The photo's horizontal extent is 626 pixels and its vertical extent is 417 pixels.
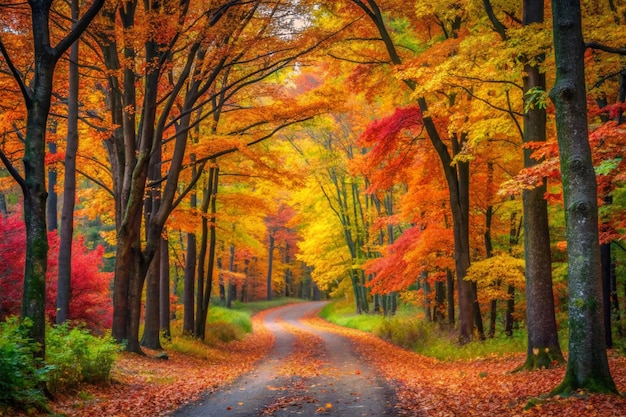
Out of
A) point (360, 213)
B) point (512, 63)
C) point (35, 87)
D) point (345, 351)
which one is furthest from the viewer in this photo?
point (360, 213)

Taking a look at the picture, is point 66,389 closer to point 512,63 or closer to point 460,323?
point 512,63

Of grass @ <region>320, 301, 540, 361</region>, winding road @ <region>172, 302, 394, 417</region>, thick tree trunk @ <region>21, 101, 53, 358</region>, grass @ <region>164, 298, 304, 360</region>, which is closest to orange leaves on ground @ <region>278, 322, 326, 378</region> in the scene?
winding road @ <region>172, 302, 394, 417</region>

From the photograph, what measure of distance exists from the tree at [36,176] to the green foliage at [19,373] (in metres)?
0.32

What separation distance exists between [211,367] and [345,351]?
5736 mm

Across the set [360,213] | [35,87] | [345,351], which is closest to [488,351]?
[345,351]

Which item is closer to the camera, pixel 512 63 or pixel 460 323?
pixel 512 63

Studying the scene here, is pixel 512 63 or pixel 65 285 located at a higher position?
pixel 512 63

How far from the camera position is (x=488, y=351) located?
46.5ft

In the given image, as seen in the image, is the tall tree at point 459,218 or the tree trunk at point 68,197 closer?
the tree trunk at point 68,197

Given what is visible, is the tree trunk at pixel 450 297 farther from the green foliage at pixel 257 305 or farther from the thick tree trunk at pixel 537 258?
the green foliage at pixel 257 305

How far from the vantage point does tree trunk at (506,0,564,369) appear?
35.0 feet

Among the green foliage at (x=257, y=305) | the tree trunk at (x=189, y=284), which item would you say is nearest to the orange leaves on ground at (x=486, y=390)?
the tree trunk at (x=189, y=284)

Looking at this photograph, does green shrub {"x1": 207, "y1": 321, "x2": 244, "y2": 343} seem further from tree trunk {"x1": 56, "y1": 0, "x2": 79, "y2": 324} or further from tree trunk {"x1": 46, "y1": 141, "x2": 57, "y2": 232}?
tree trunk {"x1": 56, "y1": 0, "x2": 79, "y2": 324}

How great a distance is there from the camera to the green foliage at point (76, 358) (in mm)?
8492
